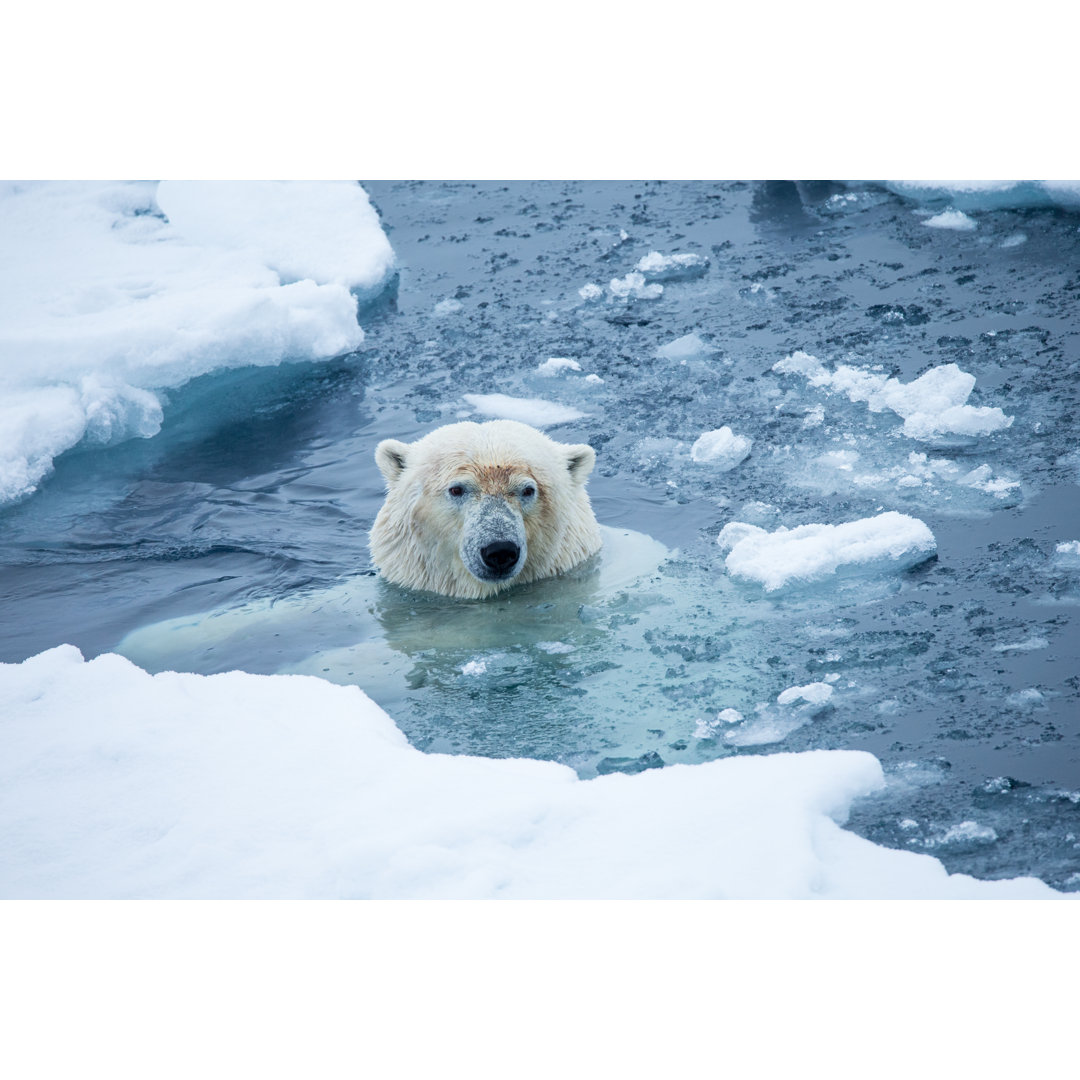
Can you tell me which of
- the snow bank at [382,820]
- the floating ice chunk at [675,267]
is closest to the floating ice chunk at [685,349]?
the floating ice chunk at [675,267]

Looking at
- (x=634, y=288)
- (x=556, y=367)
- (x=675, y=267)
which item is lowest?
(x=556, y=367)

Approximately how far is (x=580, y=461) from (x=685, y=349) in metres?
1.91

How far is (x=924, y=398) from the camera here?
5730 millimetres

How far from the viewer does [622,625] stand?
4.47m

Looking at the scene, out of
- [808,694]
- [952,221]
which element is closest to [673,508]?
[808,694]

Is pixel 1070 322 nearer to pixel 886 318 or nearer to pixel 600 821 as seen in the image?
pixel 886 318

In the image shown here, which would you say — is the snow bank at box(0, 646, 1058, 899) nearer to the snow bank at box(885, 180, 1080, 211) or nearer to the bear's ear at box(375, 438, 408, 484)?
the bear's ear at box(375, 438, 408, 484)

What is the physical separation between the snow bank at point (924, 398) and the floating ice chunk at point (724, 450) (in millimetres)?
647

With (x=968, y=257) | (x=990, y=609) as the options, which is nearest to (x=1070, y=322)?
(x=968, y=257)

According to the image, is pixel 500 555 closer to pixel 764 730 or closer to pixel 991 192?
pixel 764 730

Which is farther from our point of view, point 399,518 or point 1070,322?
point 1070,322

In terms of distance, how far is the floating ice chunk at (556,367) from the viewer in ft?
21.6

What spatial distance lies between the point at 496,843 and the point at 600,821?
28cm

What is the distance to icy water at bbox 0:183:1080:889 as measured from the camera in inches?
147
